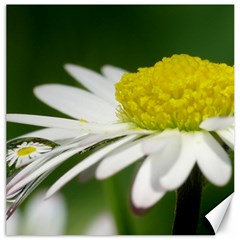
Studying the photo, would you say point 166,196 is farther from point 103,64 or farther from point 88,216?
point 103,64

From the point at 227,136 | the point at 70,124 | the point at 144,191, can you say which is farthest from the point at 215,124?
the point at 70,124

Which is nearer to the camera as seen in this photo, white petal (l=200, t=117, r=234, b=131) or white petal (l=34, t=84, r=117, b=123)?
white petal (l=200, t=117, r=234, b=131)

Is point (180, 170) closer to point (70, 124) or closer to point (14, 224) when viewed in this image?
point (70, 124)

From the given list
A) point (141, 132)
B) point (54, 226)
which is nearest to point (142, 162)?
point (141, 132)

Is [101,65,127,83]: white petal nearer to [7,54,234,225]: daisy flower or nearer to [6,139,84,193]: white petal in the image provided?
[7,54,234,225]: daisy flower

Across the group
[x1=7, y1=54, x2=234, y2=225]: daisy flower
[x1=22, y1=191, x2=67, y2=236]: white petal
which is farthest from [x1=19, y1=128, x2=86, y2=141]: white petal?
[x1=22, y1=191, x2=67, y2=236]: white petal

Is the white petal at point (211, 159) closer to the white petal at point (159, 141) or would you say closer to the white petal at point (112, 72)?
the white petal at point (159, 141)
